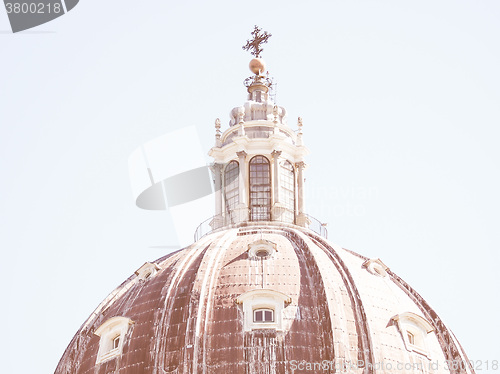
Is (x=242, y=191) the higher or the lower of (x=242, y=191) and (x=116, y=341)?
the higher

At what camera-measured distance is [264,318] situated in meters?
47.8

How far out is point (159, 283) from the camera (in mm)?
50844

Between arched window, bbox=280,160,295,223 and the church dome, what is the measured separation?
3.46 ft

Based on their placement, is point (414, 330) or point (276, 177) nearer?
point (414, 330)

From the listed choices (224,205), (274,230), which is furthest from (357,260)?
(224,205)

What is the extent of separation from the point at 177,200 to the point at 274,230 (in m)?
5.83

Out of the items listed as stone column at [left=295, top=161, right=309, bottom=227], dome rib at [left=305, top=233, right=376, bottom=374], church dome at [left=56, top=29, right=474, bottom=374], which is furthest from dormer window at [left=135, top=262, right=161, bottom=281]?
stone column at [left=295, top=161, right=309, bottom=227]

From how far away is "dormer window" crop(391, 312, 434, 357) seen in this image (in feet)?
159

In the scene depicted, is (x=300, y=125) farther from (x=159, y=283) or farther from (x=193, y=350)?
(x=193, y=350)

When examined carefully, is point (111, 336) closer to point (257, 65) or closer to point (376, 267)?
point (376, 267)

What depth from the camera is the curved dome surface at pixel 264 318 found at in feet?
152

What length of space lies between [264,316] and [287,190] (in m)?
12.1

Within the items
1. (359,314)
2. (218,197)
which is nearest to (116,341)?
(359,314)

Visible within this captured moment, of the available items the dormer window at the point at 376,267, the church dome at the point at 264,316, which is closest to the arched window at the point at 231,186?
the church dome at the point at 264,316
